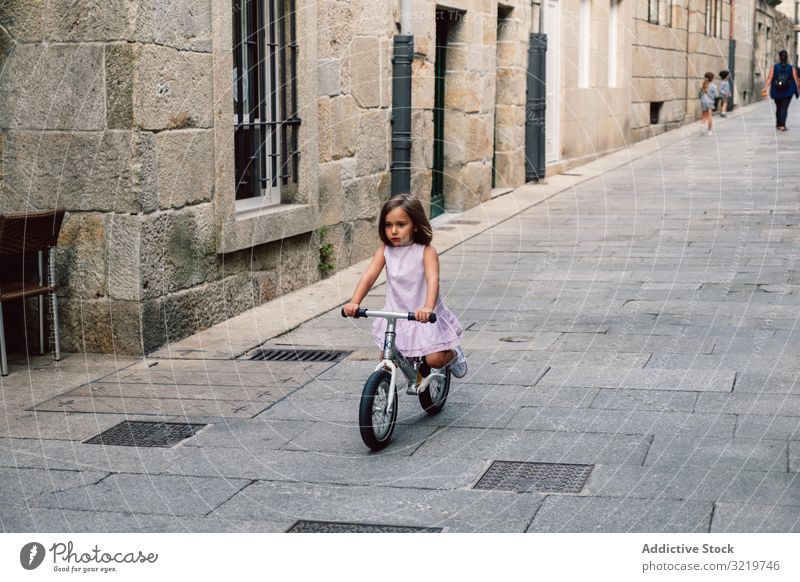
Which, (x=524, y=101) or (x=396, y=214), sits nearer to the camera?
(x=396, y=214)

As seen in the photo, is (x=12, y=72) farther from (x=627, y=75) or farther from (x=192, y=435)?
(x=627, y=75)

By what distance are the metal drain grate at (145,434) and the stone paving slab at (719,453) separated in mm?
2192

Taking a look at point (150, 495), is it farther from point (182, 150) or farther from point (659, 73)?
point (659, 73)

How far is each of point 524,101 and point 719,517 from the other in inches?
525

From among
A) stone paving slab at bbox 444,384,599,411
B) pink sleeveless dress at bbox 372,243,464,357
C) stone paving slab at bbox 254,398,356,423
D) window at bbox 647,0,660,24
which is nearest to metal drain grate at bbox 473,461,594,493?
pink sleeveless dress at bbox 372,243,464,357

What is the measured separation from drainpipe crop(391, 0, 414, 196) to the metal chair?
15.6 feet

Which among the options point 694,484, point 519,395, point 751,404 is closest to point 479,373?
point 519,395

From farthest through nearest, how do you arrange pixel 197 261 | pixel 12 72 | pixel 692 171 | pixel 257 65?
1. pixel 692 171
2. pixel 257 65
3. pixel 197 261
4. pixel 12 72

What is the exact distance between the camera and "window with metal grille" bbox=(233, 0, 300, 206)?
31.5 feet

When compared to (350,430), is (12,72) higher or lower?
higher

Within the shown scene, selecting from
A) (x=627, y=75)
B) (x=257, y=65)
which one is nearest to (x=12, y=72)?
(x=257, y=65)

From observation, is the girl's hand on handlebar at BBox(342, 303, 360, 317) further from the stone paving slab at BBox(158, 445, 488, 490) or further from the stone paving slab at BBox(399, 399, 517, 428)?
the stone paving slab at BBox(399, 399, 517, 428)

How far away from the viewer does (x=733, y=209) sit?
14.8 metres

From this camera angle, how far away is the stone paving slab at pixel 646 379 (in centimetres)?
686
